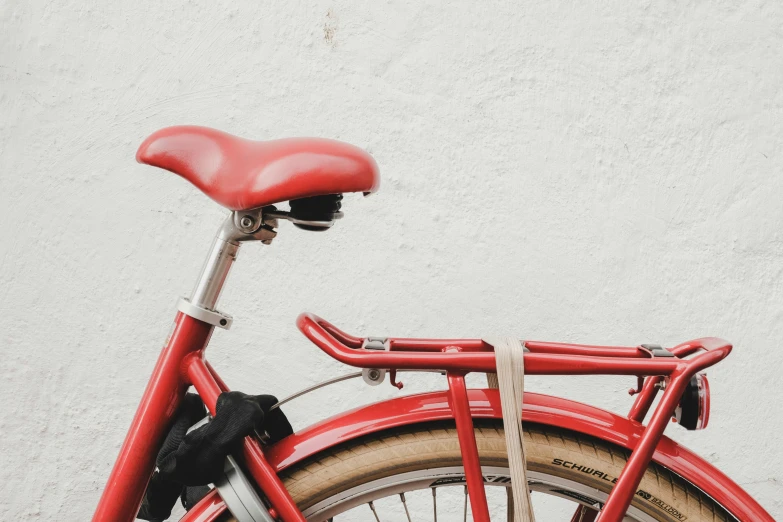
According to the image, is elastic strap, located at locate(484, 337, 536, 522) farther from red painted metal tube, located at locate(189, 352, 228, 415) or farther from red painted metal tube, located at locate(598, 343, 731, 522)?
red painted metal tube, located at locate(189, 352, 228, 415)

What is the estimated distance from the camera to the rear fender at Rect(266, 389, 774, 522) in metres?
0.66

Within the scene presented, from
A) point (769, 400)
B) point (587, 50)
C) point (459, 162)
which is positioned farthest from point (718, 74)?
point (769, 400)

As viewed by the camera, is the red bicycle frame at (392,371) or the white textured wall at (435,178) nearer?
the red bicycle frame at (392,371)

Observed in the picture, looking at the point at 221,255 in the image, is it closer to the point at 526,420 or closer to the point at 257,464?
the point at 257,464

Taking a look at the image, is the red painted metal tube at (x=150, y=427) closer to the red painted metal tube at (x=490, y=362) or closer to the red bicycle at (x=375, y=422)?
the red bicycle at (x=375, y=422)

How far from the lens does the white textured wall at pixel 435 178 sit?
1.23 m

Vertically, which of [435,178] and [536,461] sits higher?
[435,178]

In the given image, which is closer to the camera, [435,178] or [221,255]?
[221,255]

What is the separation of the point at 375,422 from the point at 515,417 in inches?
6.3

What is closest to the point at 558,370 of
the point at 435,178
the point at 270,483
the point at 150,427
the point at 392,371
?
the point at 392,371

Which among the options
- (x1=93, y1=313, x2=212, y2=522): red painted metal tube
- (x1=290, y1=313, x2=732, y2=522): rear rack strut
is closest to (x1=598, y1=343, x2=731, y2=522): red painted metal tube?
(x1=290, y1=313, x2=732, y2=522): rear rack strut

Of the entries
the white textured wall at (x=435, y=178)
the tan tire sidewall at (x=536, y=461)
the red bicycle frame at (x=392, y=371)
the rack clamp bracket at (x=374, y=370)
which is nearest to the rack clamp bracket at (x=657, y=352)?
the red bicycle frame at (x=392, y=371)

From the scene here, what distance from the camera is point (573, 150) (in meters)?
1.24

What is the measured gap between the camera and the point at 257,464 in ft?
2.11
